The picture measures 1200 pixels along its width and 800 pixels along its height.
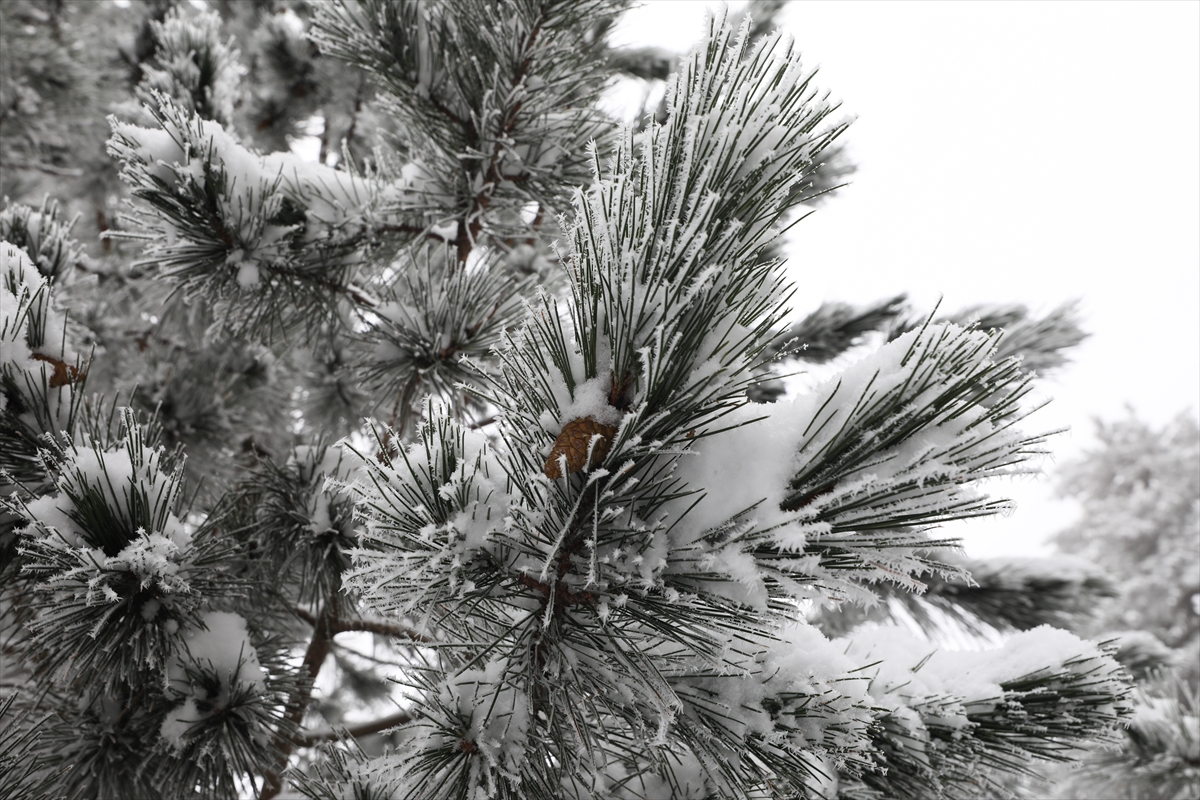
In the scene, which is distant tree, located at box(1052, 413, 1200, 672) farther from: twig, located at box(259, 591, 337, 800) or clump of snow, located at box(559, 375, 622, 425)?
clump of snow, located at box(559, 375, 622, 425)

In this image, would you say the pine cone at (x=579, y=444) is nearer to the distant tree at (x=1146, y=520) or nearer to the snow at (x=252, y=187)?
the snow at (x=252, y=187)

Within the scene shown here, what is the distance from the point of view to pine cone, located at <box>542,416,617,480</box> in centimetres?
85

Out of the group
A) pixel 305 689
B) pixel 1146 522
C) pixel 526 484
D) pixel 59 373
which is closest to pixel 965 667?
pixel 526 484

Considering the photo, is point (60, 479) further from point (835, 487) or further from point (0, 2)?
point (0, 2)

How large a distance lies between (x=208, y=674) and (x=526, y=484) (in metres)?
1.03

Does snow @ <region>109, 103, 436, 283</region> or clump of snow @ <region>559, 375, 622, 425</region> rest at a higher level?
snow @ <region>109, 103, 436, 283</region>

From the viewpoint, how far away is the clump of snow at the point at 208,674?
4.71ft

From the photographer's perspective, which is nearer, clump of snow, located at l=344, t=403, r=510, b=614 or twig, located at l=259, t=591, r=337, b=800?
clump of snow, located at l=344, t=403, r=510, b=614

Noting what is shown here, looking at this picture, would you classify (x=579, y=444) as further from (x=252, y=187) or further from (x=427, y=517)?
(x=252, y=187)

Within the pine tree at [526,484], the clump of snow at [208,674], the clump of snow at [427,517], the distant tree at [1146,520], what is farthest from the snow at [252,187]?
the distant tree at [1146,520]

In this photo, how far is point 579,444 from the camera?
0.85 meters

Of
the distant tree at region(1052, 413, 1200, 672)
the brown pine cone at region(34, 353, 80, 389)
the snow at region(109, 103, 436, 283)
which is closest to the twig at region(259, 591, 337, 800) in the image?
the brown pine cone at region(34, 353, 80, 389)

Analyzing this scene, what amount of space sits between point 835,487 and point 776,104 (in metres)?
0.46

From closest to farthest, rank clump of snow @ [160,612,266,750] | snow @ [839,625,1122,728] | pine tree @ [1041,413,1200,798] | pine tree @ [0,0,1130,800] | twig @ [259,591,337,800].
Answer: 1. pine tree @ [0,0,1130,800]
2. snow @ [839,625,1122,728]
3. clump of snow @ [160,612,266,750]
4. twig @ [259,591,337,800]
5. pine tree @ [1041,413,1200,798]
